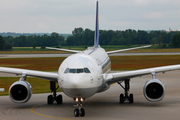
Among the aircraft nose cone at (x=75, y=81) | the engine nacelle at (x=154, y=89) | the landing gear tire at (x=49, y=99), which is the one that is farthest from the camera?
the landing gear tire at (x=49, y=99)

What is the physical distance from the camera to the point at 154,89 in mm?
23781

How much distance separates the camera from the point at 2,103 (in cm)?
2653

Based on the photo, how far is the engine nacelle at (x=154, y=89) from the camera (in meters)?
23.4

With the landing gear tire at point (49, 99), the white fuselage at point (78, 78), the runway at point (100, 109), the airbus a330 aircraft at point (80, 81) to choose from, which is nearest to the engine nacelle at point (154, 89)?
the airbus a330 aircraft at point (80, 81)

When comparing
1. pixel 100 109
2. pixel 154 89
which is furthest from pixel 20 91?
pixel 154 89

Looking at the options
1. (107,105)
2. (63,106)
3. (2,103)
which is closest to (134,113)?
(107,105)

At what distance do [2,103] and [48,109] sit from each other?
4.73 meters

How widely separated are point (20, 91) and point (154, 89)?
9.01 m

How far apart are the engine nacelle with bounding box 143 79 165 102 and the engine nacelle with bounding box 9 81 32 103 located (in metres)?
7.74

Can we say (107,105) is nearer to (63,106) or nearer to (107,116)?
(63,106)

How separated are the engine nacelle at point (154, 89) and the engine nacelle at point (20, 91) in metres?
7.74

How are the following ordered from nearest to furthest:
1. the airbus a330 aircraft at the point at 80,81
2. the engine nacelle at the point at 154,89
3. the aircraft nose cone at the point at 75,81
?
the aircraft nose cone at the point at 75,81 → the airbus a330 aircraft at the point at 80,81 → the engine nacelle at the point at 154,89

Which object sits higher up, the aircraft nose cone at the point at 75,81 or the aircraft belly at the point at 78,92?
the aircraft nose cone at the point at 75,81

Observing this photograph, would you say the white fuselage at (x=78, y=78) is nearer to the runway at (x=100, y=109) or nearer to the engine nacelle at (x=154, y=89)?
the runway at (x=100, y=109)
